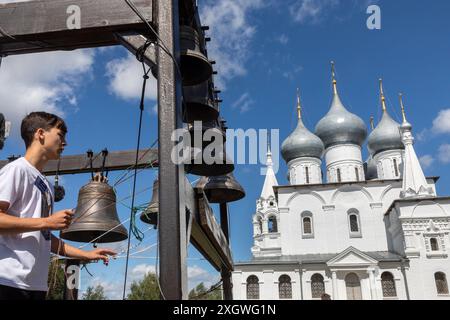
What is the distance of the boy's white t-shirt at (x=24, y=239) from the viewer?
181 centimetres

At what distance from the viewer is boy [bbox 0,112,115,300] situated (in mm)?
1787

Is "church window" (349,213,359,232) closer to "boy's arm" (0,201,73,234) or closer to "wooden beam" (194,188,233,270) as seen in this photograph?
"wooden beam" (194,188,233,270)

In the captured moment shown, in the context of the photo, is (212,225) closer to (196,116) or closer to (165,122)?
(196,116)

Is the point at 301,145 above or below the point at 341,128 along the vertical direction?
below

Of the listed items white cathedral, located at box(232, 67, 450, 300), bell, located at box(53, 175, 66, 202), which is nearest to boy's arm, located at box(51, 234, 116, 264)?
bell, located at box(53, 175, 66, 202)

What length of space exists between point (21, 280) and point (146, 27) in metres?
1.88

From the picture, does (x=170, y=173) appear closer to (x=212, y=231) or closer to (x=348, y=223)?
(x=212, y=231)

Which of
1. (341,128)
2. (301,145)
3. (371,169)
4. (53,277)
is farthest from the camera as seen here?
(371,169)

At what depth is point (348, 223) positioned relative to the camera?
1280 inches

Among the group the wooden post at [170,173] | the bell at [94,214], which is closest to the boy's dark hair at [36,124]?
the wooden post at [170,173]

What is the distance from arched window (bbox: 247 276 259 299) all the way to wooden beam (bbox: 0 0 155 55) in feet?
92.2

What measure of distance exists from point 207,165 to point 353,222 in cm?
2962

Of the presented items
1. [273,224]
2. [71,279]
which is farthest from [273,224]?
[71,279]

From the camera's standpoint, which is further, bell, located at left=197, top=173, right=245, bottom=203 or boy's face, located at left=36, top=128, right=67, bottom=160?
bell, located at left=197, top=173, right=245, bottom=203
